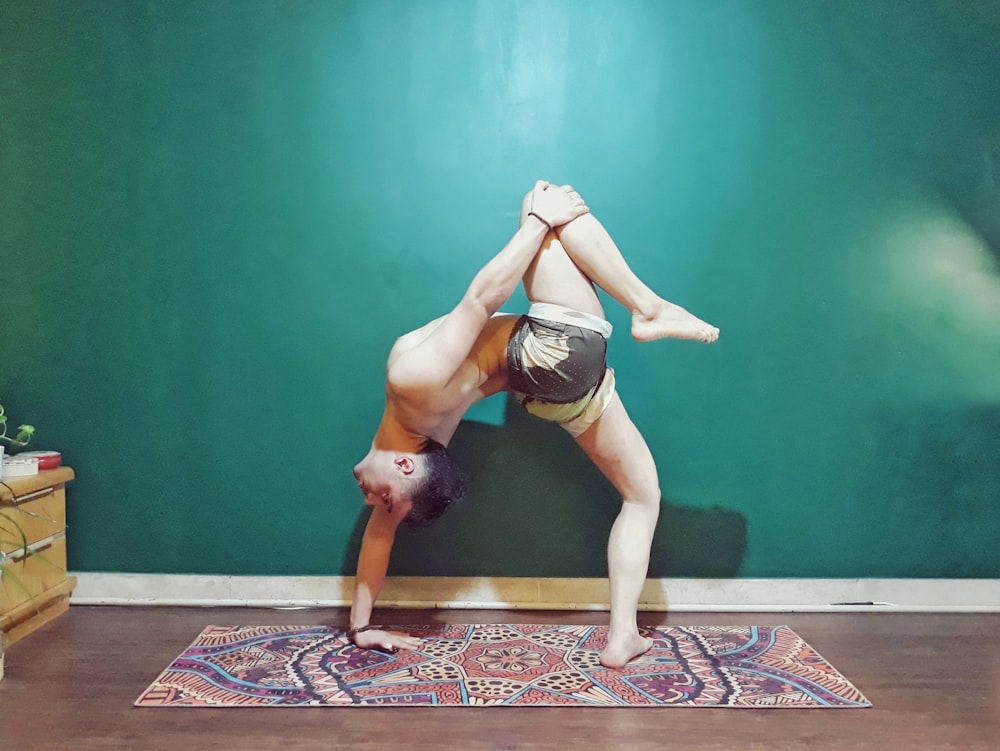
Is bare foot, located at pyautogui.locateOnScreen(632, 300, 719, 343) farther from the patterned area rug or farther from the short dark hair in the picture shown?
the patterned area rug

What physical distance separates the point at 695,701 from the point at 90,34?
11.2 feet

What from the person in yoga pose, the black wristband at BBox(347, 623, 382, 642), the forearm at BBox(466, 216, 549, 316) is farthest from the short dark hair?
the forearm at BBox(466, 216, 549, 316)

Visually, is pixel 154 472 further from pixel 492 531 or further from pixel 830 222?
pixel 830 222

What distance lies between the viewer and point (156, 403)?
3.24 metres

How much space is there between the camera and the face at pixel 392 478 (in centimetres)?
260

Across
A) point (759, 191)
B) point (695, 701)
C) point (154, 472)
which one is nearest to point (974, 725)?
point (695, 701)

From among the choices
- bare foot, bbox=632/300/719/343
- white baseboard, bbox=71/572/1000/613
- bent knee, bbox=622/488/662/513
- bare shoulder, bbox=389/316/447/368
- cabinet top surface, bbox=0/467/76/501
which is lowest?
white baseboard, bbox=71/572/1000/613

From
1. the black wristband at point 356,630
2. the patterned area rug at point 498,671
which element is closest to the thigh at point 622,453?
the patterned area rug at point 498,671

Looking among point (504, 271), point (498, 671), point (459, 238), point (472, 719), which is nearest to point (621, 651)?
point (498, 671)

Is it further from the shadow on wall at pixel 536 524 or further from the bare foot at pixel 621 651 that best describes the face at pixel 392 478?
the bare foot at pixel 621 651

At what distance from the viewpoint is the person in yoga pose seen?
2457 millimetres

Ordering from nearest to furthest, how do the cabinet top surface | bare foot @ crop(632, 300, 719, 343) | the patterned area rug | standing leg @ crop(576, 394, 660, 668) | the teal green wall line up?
the patterned area rug, bare foot @ crop(632, 300, 719, 343), standing leg @ crop(576, 394, 660, 668), the cabinet top surface, the teal green wall

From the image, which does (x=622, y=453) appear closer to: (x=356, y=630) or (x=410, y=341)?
(x=410, y=341)

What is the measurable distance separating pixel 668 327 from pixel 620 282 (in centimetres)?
22
